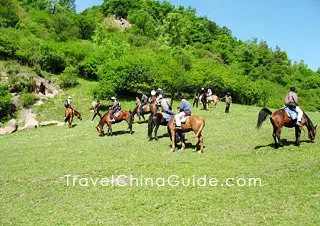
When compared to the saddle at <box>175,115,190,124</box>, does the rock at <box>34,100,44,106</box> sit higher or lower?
lower

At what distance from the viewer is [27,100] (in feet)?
162

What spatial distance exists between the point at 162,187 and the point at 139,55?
4790cm

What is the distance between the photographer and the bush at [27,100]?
162 ft

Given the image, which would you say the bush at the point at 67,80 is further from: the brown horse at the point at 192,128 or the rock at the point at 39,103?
the brown horse at the point at 192,128

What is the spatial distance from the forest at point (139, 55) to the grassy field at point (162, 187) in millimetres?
28655

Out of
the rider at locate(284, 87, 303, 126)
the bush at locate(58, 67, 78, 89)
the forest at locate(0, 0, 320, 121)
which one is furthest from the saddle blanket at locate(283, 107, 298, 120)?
the bush at locate(58, 67, 78, 89)

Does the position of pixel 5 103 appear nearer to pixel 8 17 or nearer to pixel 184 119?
pixel 184 119

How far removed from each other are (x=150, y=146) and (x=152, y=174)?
5748 millimetres

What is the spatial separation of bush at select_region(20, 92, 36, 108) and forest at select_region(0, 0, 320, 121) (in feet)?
6.32

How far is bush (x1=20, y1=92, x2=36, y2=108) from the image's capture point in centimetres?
4928

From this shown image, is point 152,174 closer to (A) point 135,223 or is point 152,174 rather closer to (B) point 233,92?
(A) point 135,223

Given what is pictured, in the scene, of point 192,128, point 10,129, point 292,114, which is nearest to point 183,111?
point 192,128

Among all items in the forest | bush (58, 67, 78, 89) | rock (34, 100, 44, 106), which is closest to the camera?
rock (34, 100, 44, 106)

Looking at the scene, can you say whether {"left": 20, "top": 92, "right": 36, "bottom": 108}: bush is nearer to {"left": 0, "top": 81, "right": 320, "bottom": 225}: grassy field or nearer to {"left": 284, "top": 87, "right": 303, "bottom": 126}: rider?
{"left": 0, "top": 81, "right": 320, "bottom": 225}: grassy field
